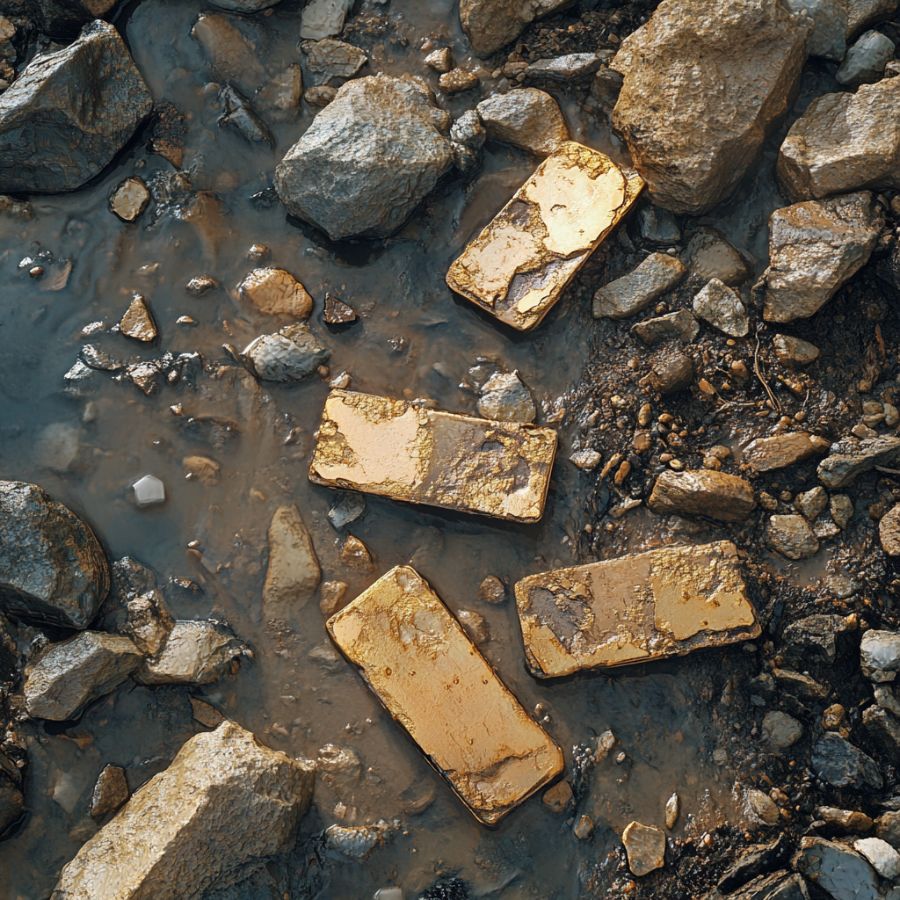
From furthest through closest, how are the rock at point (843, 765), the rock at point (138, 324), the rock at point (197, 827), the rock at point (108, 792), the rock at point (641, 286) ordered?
the rock at point (138, 324) → the rock at point (641, 286) → the rock at point (108, 792) → the rock at point (843, 765) → the rock at point (197, 827)

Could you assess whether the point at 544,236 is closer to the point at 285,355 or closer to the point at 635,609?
the point at 285,355

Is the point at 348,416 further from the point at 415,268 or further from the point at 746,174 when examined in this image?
the point at 746,174

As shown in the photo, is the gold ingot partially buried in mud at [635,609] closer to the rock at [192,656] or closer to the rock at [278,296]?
the rock at [192,656]

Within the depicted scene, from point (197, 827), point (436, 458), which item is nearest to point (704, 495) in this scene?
point (436, 458)

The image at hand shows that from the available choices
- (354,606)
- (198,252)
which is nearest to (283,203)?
(198,252)

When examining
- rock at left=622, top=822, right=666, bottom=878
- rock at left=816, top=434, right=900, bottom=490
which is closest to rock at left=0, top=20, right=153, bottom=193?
rock at left=816, top=434, right=900, bottom=490

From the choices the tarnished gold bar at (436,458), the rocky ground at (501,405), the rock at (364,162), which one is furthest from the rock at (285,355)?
the rock at (364,162)
